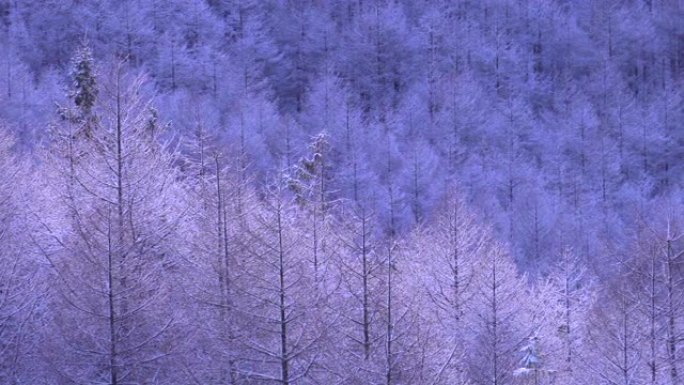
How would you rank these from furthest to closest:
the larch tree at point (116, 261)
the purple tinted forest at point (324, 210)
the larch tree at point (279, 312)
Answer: the larch tree at point (279, 312) < the purple tinted forest at point (324, 210) < the larch tree at point (116, 261)

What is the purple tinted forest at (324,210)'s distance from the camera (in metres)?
14.8

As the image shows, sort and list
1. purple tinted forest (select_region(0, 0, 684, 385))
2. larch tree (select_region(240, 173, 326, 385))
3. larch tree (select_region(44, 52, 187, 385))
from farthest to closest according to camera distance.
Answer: larch tree (select_region(240, 173, 326, 385)) → purple tinted forest (select_region(0, 0, 684, 385)) → larch tree (select_region(44, 52, 187, 385))

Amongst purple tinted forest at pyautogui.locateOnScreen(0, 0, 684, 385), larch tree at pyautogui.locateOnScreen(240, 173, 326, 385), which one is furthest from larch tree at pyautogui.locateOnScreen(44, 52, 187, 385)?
larch tree at pyautogui.locateOnScreen(240, 173, 326, 385)

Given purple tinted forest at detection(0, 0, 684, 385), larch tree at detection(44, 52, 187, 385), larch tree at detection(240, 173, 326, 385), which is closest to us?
larch tree at detection(44, 52, 187, 385)

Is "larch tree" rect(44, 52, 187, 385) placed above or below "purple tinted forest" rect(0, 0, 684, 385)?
above

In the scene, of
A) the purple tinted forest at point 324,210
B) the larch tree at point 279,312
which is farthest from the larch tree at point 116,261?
the larch tree at point 279,312

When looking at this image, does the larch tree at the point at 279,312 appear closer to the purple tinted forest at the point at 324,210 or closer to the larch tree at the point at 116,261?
the purple tinted forest at the point at 324,210

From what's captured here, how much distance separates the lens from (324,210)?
29562 mm

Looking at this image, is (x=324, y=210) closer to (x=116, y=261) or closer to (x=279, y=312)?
(x=279, y=312)

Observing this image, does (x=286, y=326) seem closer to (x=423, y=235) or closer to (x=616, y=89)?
(x=423, y=235)

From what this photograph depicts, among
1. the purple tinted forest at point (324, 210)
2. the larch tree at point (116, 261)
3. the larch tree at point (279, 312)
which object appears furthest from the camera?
the larch tree at point (279, 312)

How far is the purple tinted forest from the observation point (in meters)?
14.8

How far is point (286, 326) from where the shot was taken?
1548cm

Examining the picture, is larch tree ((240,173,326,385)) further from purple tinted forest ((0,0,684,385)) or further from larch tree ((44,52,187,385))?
larch tree ((44,52,187,385))
